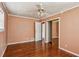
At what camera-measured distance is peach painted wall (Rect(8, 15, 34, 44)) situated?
5.98m

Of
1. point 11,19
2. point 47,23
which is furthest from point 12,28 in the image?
point 47,23

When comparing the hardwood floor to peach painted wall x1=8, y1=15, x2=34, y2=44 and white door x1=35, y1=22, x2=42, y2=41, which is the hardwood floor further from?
white door x1=35, y1=22, x2=42, y2=41

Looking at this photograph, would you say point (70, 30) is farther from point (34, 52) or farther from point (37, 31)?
point (37, 31)

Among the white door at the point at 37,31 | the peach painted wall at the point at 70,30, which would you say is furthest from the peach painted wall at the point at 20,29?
the peach painted wall at the point at 70,30

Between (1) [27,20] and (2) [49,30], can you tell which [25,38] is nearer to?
(1) [27,20]

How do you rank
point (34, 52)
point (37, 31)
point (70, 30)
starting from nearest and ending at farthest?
point (70, 30), point (34, 52), point (37, 31)

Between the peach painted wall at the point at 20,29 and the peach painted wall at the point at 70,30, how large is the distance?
3.19 metres

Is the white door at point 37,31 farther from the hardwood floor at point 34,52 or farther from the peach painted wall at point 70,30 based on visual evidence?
the peach painted wall at point 70,30

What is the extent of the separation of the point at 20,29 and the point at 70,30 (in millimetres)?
3982

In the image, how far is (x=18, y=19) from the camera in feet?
21.0

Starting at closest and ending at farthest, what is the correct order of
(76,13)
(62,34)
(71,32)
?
(76,13)
(71,32)
(62,34)

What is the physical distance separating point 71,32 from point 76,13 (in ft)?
2.91

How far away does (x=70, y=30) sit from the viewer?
3902 millimetres

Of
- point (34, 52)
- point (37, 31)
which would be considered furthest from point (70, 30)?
point (37, 31)
